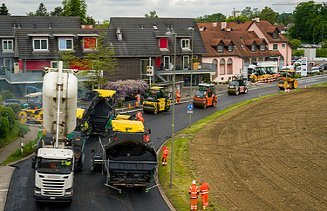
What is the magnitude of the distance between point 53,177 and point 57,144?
2.85 metres

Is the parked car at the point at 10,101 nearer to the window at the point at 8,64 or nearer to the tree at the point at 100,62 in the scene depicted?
the tree at the point at 100,62

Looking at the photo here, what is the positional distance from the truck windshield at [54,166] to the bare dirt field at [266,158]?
686 cm

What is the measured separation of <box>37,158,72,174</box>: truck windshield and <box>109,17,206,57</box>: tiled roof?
38292 mm

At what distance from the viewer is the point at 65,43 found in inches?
2331

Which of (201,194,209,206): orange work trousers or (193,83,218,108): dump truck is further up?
(193,83,218,108): dump truck

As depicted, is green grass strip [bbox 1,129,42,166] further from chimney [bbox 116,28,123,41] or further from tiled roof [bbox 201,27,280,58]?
tiled roof [bbox 201,27,280,58]

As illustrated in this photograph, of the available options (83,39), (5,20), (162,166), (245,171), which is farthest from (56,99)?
(5,20)

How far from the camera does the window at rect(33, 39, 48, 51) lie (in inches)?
2291

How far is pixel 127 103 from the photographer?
178 ft

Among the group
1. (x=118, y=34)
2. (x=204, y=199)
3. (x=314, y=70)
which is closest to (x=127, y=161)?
(x=204, y=199)

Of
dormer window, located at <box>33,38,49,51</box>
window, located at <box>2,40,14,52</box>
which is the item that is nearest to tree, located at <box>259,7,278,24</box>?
window, located at <box>2,40,14,52</box>

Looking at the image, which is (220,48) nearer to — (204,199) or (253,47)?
(253,47)

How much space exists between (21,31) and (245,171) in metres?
37.3

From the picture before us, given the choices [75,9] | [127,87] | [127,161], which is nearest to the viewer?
[127,161]
